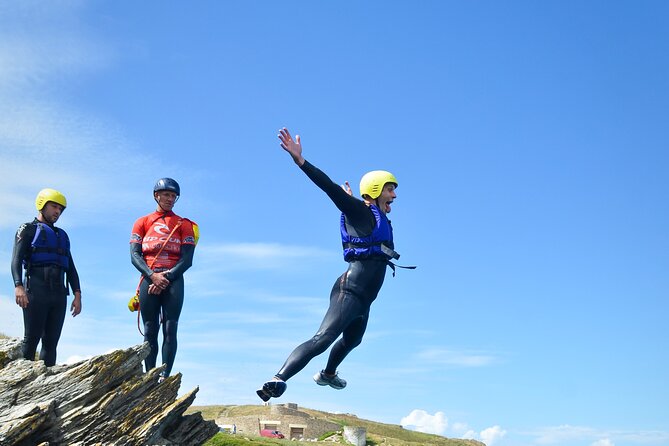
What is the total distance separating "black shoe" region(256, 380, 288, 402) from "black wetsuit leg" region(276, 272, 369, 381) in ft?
0.45

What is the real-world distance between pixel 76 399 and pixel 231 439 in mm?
14793

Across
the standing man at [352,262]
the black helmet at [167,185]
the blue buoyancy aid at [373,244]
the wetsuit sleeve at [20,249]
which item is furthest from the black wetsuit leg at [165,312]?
the blue buoyancy aid at [373,244]

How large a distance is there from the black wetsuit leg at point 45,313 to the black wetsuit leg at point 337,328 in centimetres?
552

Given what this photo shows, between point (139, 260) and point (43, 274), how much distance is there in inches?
80.3

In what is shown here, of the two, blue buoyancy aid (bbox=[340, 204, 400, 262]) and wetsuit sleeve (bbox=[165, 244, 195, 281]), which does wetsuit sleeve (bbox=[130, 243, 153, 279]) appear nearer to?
wetsuit sleeve (bbox=[165, 244, 195, 281])

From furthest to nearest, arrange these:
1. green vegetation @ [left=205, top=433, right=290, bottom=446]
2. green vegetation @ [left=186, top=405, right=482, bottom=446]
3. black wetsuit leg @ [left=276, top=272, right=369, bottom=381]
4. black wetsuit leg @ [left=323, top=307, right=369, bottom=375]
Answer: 1. green vegetation @ [left=186, top=405, right=482, bottom=446]
2. green vegetation @ [left=205, top=433, right=290, bottom=446]
3. black wetsuit leg @ [left=323, top=307, right=369, bottom=375]
4. black wetsuit leg @ [left=276, top=272, right=369, bottom=381]

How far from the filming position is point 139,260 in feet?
36.2

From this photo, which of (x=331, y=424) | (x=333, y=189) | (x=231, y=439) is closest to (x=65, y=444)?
(x=333, y=189)

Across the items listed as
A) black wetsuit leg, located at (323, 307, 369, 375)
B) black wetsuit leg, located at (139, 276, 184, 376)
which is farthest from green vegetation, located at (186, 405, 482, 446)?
black wetsuit leg, located at (323, 307, 369, 375)

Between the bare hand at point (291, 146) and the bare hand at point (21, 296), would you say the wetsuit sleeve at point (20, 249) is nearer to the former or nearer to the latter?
the bare hand at point (21, 296)

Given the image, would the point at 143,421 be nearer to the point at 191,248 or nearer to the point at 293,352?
the point at 191,248

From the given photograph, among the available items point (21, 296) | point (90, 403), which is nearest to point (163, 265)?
point (90, 403)

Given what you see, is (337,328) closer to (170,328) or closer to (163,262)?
(170,328)

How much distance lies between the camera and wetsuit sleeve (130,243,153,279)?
10932 millimetres
